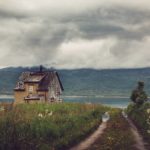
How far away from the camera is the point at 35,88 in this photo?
94.2 m

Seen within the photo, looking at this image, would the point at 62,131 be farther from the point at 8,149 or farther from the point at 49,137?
the point at 8,149

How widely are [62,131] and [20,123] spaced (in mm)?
4651

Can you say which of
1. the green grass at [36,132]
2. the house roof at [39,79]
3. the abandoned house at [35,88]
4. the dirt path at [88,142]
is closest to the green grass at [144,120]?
the dirt path at [88,142]

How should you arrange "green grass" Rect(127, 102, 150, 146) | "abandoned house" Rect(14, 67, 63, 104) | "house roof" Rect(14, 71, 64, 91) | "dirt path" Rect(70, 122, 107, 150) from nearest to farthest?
"dirt path" Rect(70, 122, 107, 150), "green grass" Rect(127, 102, 150, 146), "abandoned house" Rect(14, 67, 63, 104), "house roof" Rect(14, 71, 64, 91)

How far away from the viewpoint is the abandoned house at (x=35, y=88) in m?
93.4

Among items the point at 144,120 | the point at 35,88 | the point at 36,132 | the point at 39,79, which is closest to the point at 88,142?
the point at 36,132

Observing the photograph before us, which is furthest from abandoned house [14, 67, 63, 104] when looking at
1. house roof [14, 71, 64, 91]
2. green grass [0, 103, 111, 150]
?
green grass [0, 103, 111, 150]

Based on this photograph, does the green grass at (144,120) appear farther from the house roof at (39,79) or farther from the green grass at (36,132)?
the house roof at (39,79)

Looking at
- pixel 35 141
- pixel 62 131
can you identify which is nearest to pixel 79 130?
pixel 62 131

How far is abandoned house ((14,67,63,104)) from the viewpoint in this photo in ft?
307

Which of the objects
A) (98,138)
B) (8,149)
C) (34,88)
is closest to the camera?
(8,149)

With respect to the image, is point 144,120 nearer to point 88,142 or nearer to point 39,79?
point 88,142

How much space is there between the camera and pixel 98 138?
1150 inches

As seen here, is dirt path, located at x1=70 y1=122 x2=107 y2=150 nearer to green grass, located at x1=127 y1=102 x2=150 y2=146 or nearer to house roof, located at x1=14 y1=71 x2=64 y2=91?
green grass, located at x1=127 y1=102 x2=150 y2=146
